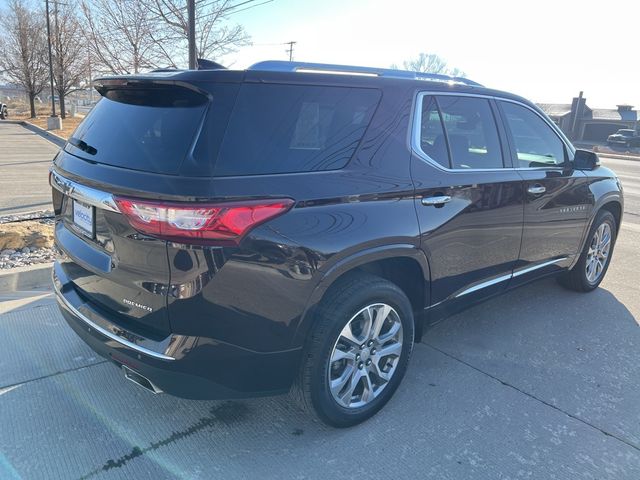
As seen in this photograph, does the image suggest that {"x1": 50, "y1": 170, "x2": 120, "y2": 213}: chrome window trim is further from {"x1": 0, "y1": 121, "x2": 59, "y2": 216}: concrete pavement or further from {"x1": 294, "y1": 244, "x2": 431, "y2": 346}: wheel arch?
{"x1": 0, "y1": 121, "x2": 59, "y2": 216}: concrete pavement

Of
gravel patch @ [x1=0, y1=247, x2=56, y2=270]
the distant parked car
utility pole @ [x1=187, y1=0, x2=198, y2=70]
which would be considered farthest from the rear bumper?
the distant parked car

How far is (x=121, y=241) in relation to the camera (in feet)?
7.23

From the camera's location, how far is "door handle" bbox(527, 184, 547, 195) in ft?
12.0

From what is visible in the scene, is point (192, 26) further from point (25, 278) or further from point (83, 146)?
point (83, 146)

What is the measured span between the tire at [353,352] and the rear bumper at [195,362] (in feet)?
0.45

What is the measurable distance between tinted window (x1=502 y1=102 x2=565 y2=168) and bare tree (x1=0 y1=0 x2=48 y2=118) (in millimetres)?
40424

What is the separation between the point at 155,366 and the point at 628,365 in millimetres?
3268

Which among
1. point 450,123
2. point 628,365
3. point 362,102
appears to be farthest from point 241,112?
point 628,365

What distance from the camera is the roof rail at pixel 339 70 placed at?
8.35 ft

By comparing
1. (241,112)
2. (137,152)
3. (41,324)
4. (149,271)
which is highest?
(241,112)

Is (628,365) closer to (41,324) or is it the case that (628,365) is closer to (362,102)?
(362,102)

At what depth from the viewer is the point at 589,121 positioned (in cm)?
5981

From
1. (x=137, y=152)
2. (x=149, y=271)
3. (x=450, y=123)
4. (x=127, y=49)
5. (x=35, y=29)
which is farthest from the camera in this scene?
(x=35, y=29)

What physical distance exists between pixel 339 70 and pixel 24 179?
9.60 meters
